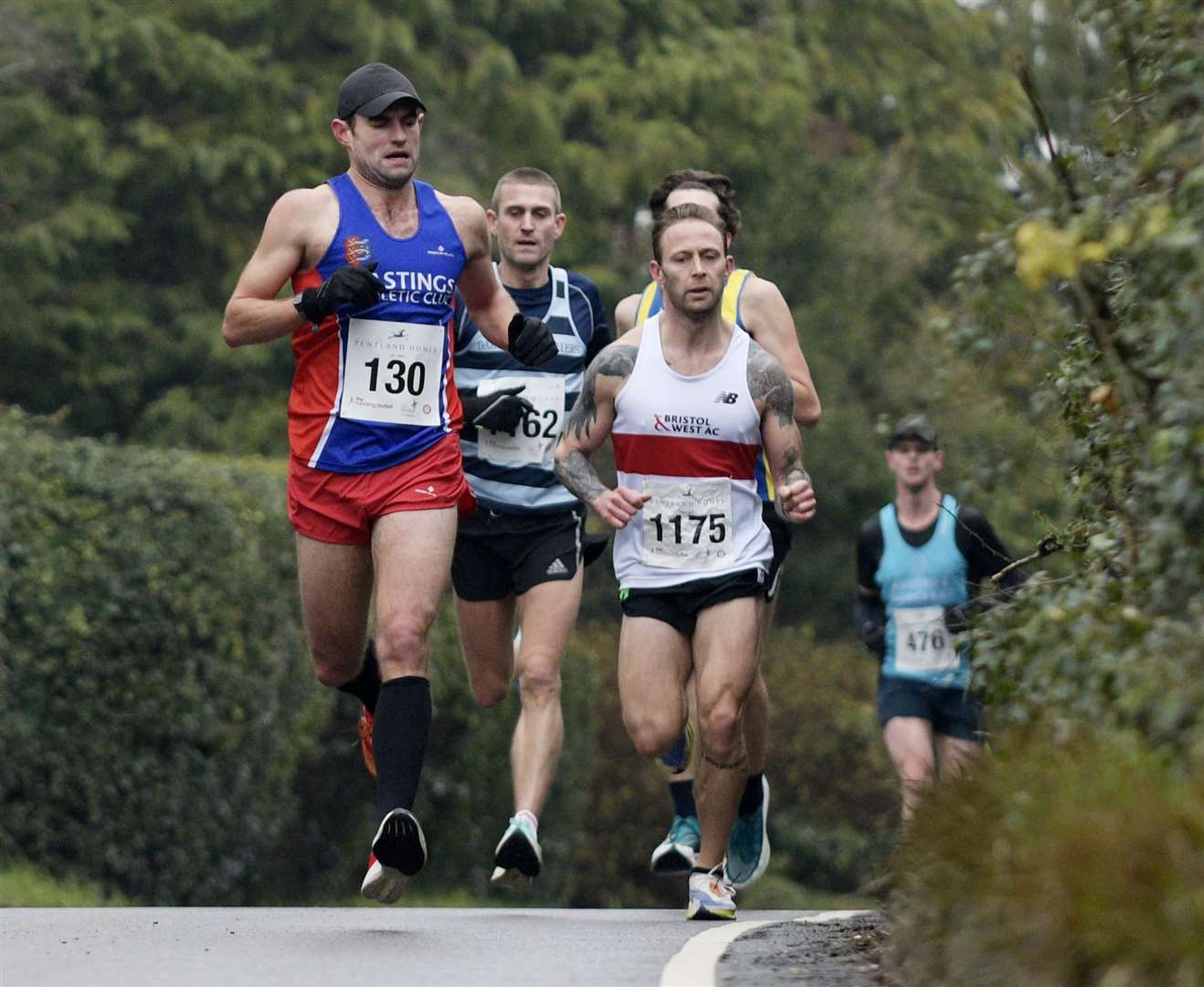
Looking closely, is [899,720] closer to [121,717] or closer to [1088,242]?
[121,717]

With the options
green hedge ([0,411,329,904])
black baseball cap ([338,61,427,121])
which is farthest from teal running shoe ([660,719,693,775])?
green hedge ([0,411,329,904])

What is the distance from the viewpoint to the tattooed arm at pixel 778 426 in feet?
28.4

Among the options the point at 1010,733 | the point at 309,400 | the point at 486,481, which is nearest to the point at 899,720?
the point at 486,481

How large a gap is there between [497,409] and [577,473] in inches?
31.0

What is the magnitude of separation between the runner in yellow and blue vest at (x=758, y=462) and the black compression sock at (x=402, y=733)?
5.18 ft

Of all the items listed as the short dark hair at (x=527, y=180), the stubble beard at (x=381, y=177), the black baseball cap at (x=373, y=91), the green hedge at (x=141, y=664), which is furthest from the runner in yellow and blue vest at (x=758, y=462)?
the green hedge at (x=141, y=664)

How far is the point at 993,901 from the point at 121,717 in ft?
28.4

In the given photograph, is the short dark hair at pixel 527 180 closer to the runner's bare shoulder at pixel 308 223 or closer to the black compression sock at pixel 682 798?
the runner's bare shoulder at pixel 308 223

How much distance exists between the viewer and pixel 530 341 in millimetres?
8812

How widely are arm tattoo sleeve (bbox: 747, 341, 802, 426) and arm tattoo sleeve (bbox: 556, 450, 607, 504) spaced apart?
607mm

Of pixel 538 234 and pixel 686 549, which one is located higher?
pixel 538 234

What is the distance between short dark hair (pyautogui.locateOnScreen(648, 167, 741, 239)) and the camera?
977cm

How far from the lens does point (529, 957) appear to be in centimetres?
720

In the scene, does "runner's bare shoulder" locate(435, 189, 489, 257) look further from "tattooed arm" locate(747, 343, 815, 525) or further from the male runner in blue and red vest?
"tattooed arm" locate(747, 343, 815, 525)
